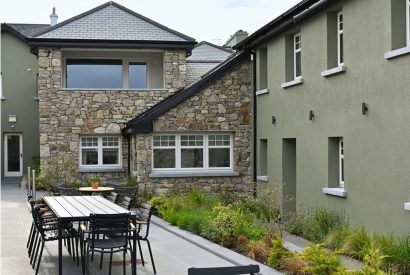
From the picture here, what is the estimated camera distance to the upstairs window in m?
23.2

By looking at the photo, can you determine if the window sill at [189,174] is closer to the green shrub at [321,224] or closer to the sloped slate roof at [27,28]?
the green shrub at [321,224]

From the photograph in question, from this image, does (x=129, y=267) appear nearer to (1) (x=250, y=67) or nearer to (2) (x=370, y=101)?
(2) (x=370, y=101)

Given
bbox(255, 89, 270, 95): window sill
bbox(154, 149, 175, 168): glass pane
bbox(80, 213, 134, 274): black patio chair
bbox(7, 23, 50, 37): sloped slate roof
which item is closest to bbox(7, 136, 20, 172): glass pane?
bbox(7, 23, 50, 37): sloped slate roof

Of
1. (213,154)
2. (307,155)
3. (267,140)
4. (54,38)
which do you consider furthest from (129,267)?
(54,38)

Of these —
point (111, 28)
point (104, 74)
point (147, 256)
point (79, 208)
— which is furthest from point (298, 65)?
point (104, 74)

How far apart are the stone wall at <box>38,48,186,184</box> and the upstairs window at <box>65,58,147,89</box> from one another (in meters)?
0.94

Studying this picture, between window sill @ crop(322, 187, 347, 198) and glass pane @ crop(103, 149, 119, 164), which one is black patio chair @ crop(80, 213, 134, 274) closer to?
window sill @ crop(322, 187, 347, 198)

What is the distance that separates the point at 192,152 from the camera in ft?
67.2

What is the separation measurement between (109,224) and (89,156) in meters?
14.4

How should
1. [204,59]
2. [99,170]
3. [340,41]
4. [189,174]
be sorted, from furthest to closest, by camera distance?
[204,59]
[99,170]
[189,174]
[340,41]

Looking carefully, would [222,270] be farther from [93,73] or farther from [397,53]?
[93,73]

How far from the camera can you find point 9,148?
2986 centimetres

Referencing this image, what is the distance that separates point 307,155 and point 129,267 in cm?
664

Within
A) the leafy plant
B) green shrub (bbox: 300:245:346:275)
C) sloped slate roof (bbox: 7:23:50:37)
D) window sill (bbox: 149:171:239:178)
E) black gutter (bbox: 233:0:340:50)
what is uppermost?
sloped slate roof (bbox: 7:23:50:37)
